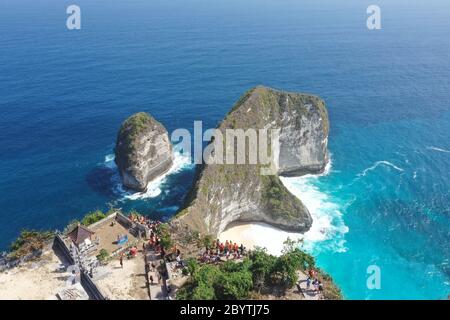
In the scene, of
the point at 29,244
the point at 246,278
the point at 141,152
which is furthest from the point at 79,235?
the point at 141,152

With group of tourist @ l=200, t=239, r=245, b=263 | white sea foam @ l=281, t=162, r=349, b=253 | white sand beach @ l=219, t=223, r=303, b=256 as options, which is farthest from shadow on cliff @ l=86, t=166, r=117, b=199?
white sea foam @ l=281, t=162, r=349, b=253

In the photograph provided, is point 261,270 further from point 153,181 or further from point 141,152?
point 153,181

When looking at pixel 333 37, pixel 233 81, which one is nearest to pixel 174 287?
pixel 233 81

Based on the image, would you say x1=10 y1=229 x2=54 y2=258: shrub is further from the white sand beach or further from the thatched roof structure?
the white sand beach

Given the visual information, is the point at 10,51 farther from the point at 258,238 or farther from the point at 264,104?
the point at 258,238

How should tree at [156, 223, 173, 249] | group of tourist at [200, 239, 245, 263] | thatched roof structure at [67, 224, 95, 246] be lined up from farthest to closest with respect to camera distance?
1. group of tourist at [200, 239, 245, 263]
2. tree at [156, 223, 173, 249]
3. thatched roof structure at [67, 224, 95, 246]
